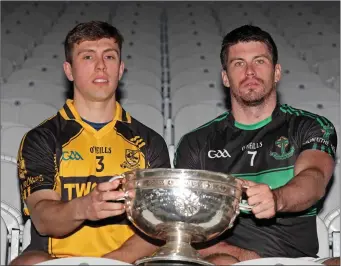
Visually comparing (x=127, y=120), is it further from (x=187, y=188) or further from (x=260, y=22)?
(x=260, y=22)

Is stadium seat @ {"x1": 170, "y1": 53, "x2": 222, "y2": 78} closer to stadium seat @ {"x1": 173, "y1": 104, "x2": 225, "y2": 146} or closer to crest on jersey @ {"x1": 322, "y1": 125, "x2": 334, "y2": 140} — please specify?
stadium seat @ {"x1": 173, "y1": 104, "x2": 225, "y2": 146}

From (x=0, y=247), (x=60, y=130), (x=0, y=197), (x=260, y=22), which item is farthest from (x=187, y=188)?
(x=260, y=22)

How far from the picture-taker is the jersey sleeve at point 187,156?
11.0 ft

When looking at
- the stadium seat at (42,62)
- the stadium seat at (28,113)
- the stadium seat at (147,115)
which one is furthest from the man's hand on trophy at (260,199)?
the stadium seat at (42,62)

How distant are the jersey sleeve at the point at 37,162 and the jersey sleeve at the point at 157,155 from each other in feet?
1.47

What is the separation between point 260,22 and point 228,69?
5.03m

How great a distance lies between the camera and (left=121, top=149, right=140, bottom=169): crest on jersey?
3146 millimetres

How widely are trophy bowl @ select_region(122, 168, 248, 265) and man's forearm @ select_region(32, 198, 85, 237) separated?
0.31m

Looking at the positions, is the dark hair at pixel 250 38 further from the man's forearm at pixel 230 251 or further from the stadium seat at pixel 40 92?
the stadium seat at pixel 40 92

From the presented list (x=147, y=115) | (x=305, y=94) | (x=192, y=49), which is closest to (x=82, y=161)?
(x=147, y=115)

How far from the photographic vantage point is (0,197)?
11.5 ft

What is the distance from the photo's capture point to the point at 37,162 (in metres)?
3.03

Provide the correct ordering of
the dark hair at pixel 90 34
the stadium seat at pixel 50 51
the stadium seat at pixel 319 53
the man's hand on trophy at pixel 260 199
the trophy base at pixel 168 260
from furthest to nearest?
the stadium seat at pixel 319 53 < the stadium seat at pixel 50 51 < the dark hair at pixel 90 34 < the man's hand on trophy at pixel 260 199 < the trophy base at pixel 168 260

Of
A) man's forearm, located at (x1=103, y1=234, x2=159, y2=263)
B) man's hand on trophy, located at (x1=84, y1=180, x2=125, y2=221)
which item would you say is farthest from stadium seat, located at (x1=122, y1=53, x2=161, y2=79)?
man's hand on trophy, located at (x1=84, y1=180, x2=125, y2=221)
